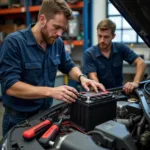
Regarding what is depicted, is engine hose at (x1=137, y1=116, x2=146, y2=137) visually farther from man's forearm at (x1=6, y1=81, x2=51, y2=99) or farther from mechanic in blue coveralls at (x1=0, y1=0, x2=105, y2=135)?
man's forearm at (x1=6, y1=81, x2=51, y2=99)

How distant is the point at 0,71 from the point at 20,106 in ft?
0.72

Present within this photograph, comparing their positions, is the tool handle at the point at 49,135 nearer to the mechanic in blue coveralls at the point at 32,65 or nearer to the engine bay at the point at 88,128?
the engine bay at the point at 88,128

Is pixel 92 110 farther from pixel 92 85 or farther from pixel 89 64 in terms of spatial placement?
pixel 89 64

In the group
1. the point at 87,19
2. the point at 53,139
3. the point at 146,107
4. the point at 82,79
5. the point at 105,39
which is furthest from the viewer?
the point at 87,19

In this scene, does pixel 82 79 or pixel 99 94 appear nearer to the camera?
pixel 99 94

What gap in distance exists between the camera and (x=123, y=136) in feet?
2.24

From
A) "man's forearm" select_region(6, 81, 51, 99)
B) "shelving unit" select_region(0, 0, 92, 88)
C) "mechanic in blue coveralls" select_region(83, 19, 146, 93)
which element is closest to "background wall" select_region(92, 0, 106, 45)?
"shelving unit" select_region(0, 0, 92, 88)

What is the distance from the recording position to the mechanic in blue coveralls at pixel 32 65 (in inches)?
42.7

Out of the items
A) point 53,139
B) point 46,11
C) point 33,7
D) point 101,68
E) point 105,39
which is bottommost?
point 53,139

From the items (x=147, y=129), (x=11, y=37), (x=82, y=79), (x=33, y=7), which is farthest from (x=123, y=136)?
(x=33, y=7)

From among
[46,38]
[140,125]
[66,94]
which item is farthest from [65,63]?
[140,125]

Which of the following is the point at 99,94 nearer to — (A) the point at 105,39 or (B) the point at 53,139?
(B) the point at 53,139

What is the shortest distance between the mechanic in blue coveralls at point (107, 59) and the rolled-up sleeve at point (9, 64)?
836 mm

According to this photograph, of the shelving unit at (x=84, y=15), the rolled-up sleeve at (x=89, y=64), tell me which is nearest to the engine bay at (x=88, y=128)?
the rolled-up sleeve at (x=89, y=64)
